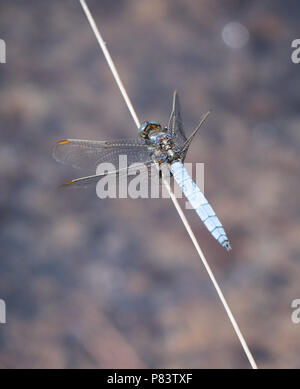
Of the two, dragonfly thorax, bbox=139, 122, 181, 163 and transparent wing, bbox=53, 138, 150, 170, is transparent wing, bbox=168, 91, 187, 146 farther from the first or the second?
transparent wing, bbox=53, 138, 150, 170

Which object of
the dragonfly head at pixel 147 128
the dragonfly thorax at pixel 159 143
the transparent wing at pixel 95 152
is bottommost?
the transparent wing at pixel 95 152

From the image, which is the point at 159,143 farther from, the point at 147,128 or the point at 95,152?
the point at 95,152

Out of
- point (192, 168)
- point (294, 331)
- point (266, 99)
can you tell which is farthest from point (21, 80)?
point (294, 331)

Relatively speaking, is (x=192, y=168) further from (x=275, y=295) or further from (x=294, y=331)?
(x=294, y=331)

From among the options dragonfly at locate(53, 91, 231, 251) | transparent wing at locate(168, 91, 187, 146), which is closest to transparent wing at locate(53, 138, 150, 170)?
dragonfly at locate(53, 91, 231, 251)

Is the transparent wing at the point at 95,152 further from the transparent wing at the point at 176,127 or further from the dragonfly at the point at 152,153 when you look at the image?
the transparent wing at the point at 176,127

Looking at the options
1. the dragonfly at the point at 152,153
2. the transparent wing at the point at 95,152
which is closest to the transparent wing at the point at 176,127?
the dragonfly at the point at 152,153

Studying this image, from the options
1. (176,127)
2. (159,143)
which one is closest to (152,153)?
(159,143)
